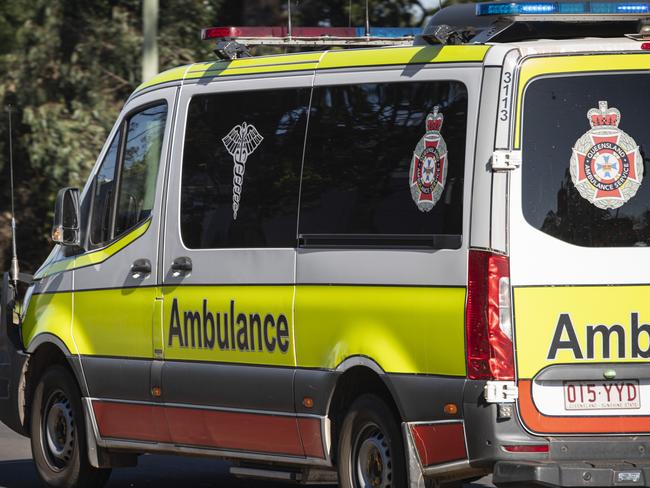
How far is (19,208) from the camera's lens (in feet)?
67.2

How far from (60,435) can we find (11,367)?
1.83 feet

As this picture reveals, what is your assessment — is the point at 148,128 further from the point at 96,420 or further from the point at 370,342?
the point at 370,342

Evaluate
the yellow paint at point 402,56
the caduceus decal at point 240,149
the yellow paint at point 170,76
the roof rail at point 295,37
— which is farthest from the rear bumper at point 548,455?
the yellow paint at point 170,76

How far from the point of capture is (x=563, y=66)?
22.3 feet

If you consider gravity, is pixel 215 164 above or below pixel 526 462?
above

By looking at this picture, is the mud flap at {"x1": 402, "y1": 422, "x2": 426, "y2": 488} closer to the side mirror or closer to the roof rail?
the roof rail

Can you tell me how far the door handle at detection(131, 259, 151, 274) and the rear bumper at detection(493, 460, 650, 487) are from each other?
2724 millimetres

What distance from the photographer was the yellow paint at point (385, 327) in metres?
6.79

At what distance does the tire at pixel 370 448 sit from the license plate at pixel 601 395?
0.86 meters

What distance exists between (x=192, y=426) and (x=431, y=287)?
2.02 m

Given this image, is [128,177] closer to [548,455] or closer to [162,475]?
[162,475]

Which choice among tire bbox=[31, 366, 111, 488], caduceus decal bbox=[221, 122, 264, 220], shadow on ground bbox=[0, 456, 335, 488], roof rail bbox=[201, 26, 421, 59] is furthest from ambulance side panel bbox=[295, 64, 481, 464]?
shadow on ground bbox=[0, 456, 335, 488]

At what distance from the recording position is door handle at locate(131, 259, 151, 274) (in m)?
8.62

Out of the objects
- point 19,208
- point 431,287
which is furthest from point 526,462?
point 19,208
